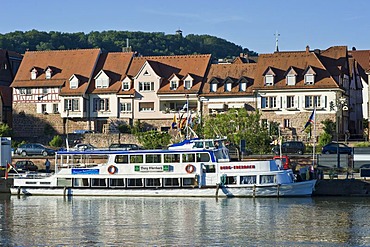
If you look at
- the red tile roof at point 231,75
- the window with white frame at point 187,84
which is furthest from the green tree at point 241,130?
the window with white frame at point 187,84

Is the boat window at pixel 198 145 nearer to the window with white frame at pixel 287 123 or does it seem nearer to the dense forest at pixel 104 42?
the window with white frame at pixel 287 123

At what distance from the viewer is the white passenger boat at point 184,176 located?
6391 cm

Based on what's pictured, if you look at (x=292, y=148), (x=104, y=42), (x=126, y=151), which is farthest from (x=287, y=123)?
(x=104, y=42)

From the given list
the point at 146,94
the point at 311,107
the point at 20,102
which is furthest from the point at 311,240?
the point at 20,102

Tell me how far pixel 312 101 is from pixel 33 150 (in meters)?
28.1

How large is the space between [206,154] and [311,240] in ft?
64.6

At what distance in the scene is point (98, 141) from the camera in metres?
94.3

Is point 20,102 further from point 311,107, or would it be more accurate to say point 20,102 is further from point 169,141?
point 311,107

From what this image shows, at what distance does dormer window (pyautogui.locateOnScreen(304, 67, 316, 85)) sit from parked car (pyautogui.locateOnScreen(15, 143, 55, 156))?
86.7ft

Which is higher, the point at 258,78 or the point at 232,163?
the point at 258,78

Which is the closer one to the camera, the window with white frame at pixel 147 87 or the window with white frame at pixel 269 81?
the window with white frame at pixel 269 81

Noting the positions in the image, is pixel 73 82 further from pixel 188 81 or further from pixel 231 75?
pixel 231 75

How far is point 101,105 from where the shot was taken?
101 meters

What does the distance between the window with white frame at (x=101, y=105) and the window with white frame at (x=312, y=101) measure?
21137 mm
